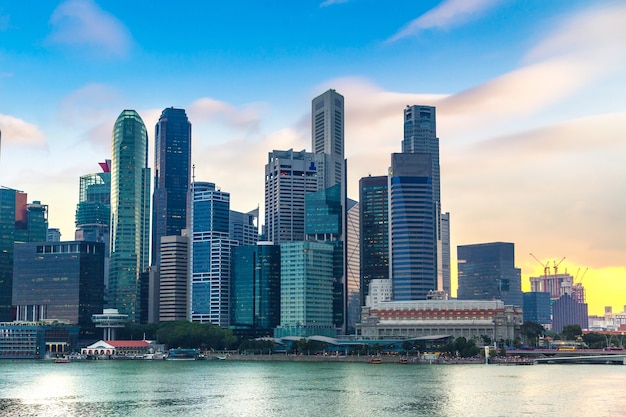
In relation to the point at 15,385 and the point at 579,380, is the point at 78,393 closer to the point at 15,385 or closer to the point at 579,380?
the point at 15,385

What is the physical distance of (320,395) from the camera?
Answer: 5522 inches

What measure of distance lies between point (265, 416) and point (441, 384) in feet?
189

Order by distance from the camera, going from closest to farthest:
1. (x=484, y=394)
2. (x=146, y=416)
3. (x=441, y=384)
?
(x=146, y=416), (x=484, y=394), (x=441, y=384)

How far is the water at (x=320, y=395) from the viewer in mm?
117688

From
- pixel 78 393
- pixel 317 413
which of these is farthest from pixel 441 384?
pixel 78 393

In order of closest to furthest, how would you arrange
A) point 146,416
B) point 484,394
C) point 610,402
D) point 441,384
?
point 146,416 → point 610,402 → point 484,394 → point 441,384

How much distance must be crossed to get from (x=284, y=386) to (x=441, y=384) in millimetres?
29540

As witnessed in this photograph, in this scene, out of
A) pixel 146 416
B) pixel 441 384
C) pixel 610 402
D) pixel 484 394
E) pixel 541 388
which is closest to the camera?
pixel 146 416

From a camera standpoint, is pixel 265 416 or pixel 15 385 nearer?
pixel 265 416

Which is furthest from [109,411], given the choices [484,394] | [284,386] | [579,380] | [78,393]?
[579,380]

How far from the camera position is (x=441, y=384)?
16200cm

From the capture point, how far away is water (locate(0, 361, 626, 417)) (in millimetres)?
117688

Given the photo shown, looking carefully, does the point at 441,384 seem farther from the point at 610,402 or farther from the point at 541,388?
the point at 610,402

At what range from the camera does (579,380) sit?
172250 mm
